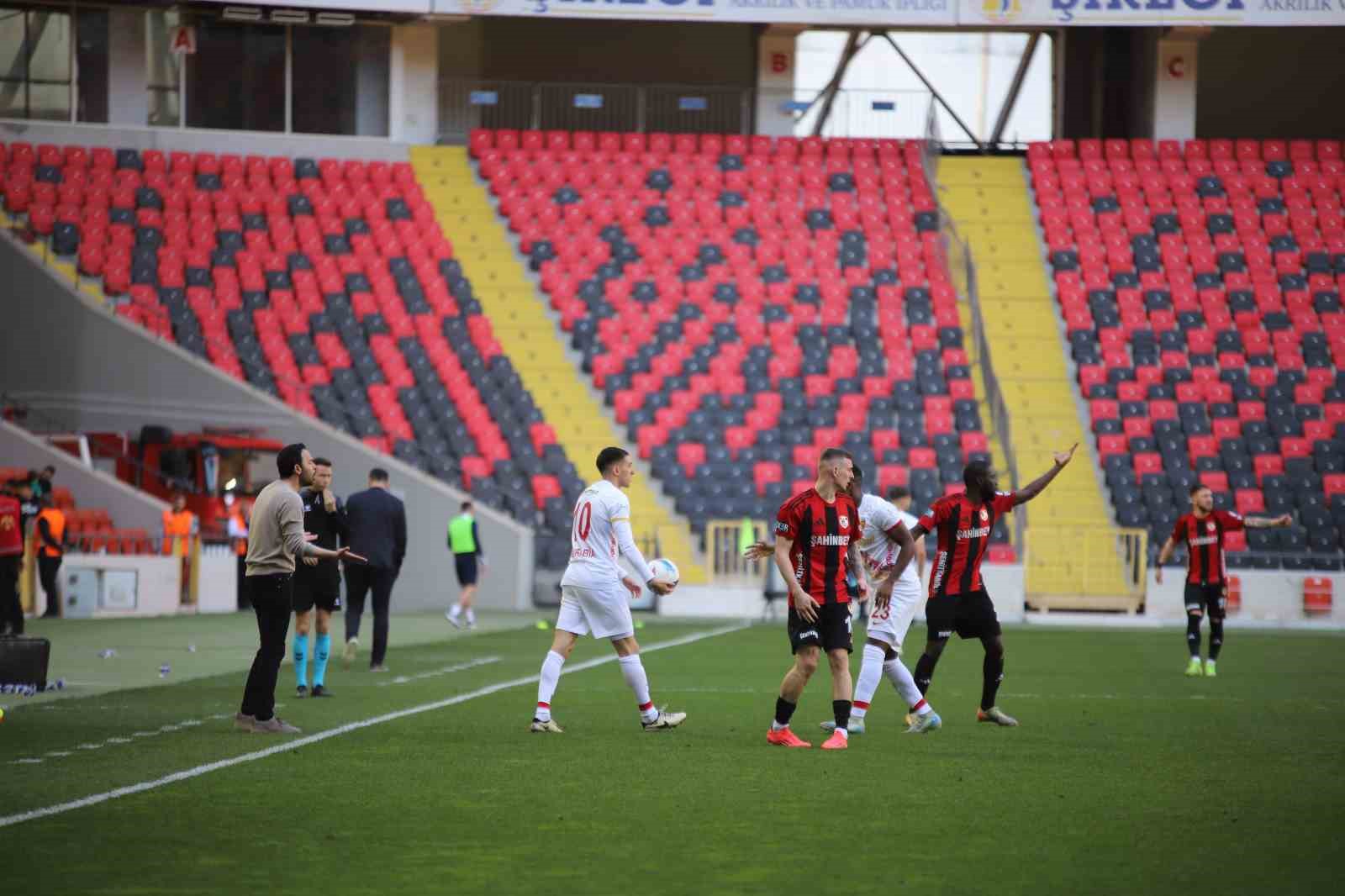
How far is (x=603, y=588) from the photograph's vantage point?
13.5 m

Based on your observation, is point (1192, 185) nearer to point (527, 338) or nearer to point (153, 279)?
point (527, 338)

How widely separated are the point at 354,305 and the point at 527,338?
3390 mm

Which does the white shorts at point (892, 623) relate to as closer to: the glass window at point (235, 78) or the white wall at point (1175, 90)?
the glass window at point (235, 78)

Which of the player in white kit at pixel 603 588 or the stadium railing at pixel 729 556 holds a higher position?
the player in white kit at pixel 603 588

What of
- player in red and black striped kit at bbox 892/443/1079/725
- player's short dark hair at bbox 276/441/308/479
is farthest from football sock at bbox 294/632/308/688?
player in red and black striped kit at bbox 892/443/1079/725

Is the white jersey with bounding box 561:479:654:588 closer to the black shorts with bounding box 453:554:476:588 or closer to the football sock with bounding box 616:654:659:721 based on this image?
the football sock with bounding box 616:654:659:721

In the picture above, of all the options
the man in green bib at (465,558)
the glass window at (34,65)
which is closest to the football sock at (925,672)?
the man in green bib at (465,558)

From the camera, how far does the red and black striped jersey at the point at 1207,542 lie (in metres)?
20.0

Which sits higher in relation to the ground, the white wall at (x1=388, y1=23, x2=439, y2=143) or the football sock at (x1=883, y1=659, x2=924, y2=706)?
the white wall at (x1=388, y1=23, x2=439, y2=143)

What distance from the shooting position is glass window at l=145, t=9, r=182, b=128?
41156 millimetres

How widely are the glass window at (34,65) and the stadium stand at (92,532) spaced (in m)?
12.8

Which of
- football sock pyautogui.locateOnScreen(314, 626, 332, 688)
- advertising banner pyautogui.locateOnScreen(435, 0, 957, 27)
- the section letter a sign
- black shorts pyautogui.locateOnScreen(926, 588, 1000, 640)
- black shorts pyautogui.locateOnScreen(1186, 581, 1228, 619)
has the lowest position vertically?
football sock pyautogui.locateOnScreen(314, 626, 332, 688)

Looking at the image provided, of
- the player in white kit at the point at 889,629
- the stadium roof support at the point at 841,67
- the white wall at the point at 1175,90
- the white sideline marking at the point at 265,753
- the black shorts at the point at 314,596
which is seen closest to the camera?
the white sideline marking at the point at 265,753

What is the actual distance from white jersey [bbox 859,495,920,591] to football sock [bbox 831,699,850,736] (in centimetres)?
158
